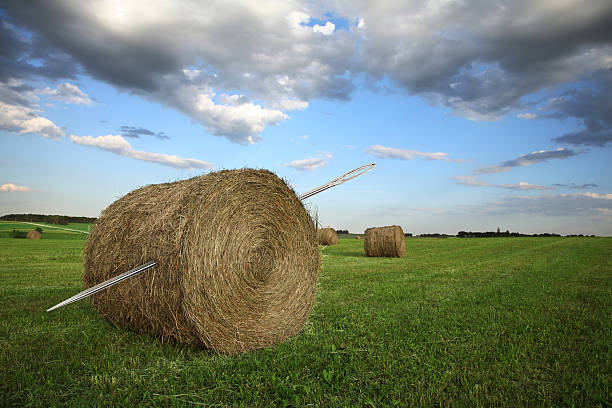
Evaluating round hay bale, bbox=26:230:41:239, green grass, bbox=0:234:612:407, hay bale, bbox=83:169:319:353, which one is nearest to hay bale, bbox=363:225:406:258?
green grass, bbox=0:234:612:407

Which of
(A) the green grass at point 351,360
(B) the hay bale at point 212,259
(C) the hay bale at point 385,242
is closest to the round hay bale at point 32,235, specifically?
(C) the hay bale at point 385,242

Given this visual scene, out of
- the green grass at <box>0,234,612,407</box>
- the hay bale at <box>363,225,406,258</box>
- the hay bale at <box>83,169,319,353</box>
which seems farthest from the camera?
the hay bale at <box>363,225,406,258</box>

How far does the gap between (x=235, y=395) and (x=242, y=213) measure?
2.49 meters

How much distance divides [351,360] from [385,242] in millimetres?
15452

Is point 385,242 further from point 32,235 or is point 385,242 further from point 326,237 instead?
point 32,235

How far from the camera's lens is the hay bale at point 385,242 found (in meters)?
19.2

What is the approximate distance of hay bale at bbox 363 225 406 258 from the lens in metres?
19.2

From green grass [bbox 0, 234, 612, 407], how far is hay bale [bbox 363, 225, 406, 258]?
1156 cm

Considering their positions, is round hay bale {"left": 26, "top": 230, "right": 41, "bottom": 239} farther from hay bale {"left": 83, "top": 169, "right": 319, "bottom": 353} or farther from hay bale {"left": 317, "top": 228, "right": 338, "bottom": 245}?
hay bale {"left": 83, "top": 169, "right": 319, "bottom": 353}

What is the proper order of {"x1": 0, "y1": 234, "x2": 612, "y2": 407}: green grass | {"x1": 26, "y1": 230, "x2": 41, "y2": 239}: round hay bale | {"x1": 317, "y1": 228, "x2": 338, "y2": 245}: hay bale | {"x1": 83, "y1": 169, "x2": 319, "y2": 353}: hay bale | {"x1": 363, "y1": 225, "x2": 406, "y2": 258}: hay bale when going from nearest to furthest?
{"x1": 0, "y1": 234, "x2": 612, "y2": 407}: green grass, {"x1": 83, "y1": 169, "x2": 319, "y2": 353}: hay bale, {"x1": 363, "y1": 225, "x2": 406, "y2": 258}: hay bale, {"x1": 317, "y1": 228, "x2": 338, "y2": 245}: hay bale, {"x1": 26, "y1": 230, "x2": 41, "y2": 239}: round hay bale

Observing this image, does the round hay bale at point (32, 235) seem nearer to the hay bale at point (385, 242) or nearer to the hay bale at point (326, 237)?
the hay bale at point (326, 237)

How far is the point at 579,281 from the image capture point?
1034cm

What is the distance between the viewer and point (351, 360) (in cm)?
426

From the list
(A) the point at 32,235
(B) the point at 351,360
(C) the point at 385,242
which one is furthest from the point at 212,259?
(A) the point at 32,235
